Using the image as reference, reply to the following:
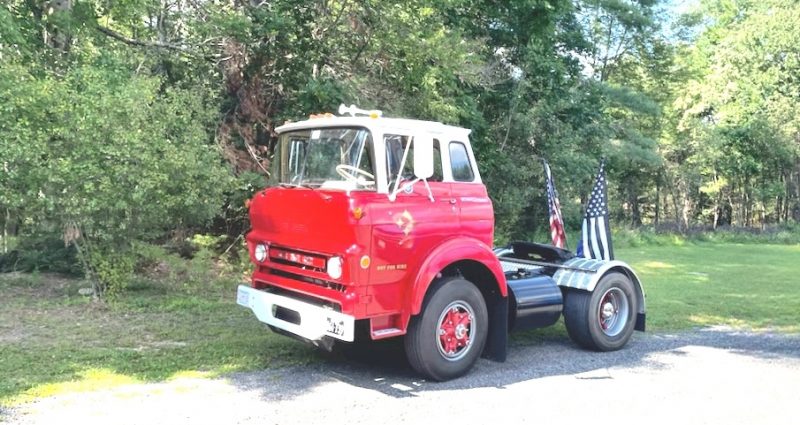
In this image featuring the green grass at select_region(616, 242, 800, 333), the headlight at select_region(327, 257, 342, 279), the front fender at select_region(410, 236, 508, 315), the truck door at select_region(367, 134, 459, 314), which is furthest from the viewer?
the green grass at select_region(616, 242, 800, 333)

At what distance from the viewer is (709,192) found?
39312 mm

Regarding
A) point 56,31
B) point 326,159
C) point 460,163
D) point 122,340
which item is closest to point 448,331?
point 460,163

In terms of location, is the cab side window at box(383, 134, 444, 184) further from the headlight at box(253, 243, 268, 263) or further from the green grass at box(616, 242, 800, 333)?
the green grass at box(616, 242, 800, 333)

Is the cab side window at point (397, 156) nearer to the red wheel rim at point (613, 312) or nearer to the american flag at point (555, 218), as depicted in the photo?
the red wheel rim at point (613, 312)

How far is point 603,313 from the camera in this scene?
25.2ft

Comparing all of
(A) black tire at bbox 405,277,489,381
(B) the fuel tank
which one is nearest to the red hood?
(A) black tire at bbox 405,277,489,381

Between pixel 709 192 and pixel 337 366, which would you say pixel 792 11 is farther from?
pixel 337 366

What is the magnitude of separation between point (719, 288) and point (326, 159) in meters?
10.6

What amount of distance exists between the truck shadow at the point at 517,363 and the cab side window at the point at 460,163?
1959mm

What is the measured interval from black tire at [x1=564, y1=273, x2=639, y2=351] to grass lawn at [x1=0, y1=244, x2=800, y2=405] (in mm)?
859

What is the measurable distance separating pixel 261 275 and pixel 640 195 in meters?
37.6

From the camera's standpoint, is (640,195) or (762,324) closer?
(762,324)

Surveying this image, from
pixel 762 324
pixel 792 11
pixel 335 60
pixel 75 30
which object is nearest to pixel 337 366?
pixel 762 324

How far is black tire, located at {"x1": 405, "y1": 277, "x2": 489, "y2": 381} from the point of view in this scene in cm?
600
